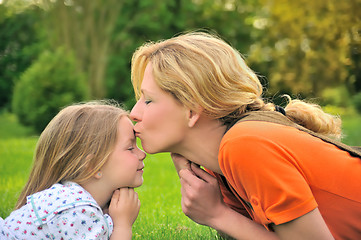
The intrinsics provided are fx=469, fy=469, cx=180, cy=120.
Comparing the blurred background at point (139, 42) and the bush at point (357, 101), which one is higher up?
the blurred background at point (139, 42)

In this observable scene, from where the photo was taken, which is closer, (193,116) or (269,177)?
(269,177)

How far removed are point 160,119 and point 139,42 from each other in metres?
23.5

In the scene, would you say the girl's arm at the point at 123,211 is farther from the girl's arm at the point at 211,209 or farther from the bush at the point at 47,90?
the bush at the point at 47,90

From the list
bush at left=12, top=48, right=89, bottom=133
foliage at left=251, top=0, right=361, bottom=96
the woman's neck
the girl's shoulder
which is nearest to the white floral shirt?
the girl's shoulder

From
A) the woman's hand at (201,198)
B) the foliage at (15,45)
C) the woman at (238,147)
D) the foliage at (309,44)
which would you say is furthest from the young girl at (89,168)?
the foliage at (15,45)

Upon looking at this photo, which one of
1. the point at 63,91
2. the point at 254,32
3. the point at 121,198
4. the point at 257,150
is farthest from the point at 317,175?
the point at 254,32

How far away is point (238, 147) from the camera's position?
7.45 ft

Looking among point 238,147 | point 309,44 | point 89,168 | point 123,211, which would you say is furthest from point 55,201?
point 309,44

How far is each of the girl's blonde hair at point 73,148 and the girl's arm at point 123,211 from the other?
0.22 meters

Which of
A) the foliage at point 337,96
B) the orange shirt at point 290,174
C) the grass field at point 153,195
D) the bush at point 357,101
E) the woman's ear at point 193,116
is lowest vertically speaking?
the foliage at point 337,96

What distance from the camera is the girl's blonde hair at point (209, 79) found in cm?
260

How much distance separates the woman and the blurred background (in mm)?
12293

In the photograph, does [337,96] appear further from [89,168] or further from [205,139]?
[89,168]

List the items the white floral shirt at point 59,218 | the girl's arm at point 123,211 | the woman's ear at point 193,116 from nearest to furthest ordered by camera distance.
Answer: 1. the white floral shirt at point 59,218
2. the woman's ear at point 193,116
3. the girl's arm at point 123,211
